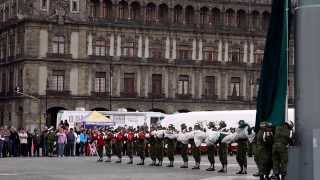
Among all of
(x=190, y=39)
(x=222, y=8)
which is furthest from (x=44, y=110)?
(x=222, y=8)

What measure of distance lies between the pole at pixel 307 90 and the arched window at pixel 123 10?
219ft

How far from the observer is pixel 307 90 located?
10969mm

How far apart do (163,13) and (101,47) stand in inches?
308

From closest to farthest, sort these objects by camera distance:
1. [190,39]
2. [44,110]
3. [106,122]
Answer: [106,122] → [44,110] → [190,39]

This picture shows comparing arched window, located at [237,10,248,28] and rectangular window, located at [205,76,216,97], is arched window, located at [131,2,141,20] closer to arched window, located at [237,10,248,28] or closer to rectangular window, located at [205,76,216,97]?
rectangular window, located at [205,76,216,97]

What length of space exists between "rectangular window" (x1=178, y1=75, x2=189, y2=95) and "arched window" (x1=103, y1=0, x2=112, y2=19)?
9454 millimetres

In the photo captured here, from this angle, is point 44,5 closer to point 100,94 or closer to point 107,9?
point 107,9

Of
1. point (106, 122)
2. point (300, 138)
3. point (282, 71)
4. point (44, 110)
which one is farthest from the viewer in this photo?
point (44, 110)

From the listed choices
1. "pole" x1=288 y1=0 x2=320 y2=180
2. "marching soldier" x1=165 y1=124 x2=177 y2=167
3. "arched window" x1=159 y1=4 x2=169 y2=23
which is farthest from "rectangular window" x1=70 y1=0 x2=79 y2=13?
"pole" x1=288 y1=0 x2=320 y2=180

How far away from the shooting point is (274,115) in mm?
13945

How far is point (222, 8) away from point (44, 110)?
21623 millimetres

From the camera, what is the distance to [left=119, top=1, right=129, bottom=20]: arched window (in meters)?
77.5

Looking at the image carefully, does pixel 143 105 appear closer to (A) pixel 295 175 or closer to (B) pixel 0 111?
(B) pixel 0 111

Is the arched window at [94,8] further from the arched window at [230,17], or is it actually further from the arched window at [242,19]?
the arched window at [242,19]
